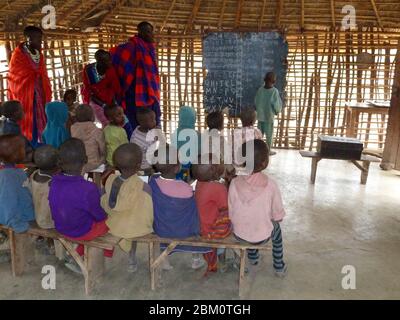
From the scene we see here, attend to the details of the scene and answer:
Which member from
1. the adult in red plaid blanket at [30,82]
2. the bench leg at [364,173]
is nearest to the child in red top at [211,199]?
the adult in red plaid blanket at [30,82]

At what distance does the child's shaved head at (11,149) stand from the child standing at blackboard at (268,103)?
3.92 meters

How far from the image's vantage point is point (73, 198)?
273 cm

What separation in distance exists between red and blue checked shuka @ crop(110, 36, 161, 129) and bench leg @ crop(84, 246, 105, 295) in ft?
7.58

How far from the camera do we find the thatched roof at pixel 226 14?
6.48 metres

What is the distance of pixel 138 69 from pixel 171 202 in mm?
2512

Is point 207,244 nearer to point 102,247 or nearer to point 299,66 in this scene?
point 102,247

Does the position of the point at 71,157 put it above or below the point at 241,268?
above

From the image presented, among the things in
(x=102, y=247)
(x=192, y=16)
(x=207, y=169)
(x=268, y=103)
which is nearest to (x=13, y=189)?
(x=102, y=247)

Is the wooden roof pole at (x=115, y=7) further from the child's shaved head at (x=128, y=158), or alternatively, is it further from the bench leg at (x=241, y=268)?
the bench leg at (x=241, y=268)

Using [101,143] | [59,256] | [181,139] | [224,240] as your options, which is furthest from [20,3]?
[224,240]

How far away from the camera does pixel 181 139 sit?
13.4 feet

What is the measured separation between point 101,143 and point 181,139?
0.80 meters

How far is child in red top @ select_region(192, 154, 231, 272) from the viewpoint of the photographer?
284 cm

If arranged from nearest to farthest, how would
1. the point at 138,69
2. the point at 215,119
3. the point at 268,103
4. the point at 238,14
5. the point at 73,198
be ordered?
the point at 73,198 < the point at 215,119 < the point at 138,69 < the point at 268,103 < the point at 238,14
